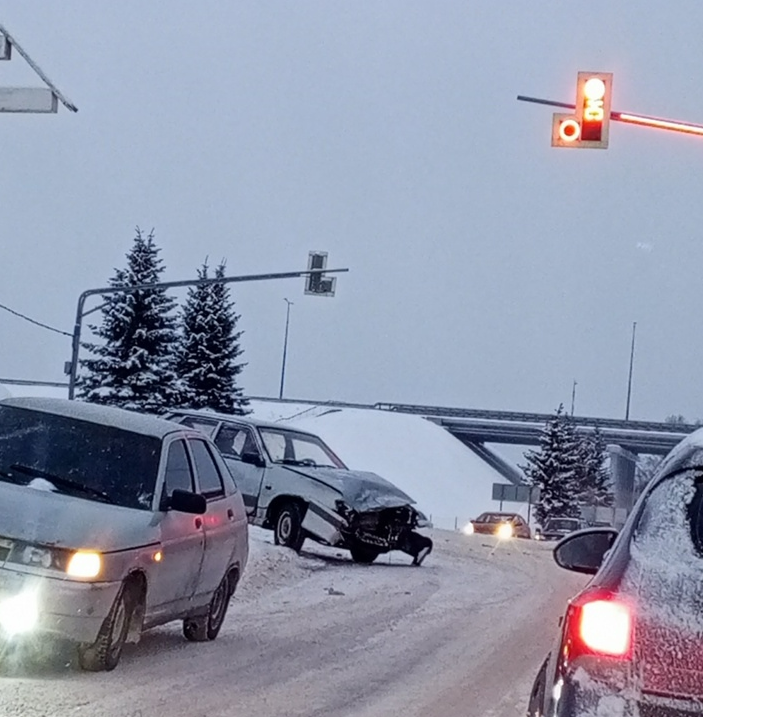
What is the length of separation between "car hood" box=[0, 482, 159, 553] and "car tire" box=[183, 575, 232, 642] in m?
1.26

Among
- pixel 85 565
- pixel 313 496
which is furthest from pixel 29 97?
pixel 313 496

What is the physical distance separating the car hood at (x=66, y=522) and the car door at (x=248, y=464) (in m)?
4.19

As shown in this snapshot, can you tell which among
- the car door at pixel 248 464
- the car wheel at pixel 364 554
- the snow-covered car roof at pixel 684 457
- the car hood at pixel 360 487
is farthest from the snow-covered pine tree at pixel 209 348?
the snow-covered car roof at pixel 684 457

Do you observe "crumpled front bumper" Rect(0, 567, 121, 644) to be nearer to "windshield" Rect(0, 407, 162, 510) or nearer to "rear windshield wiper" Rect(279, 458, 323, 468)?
"windshield" Rect(0, 407, 162, 510)

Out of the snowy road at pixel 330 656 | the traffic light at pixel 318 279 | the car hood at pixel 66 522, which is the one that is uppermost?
the traffic light at pixel 318 279

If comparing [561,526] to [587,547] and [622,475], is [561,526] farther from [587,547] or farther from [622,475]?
[587,547]

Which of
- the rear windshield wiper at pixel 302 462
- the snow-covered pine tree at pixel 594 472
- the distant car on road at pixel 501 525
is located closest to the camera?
the snow-covered pine tree at pixel 594 472

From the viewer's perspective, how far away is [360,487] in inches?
472

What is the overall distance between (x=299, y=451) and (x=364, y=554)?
158cm

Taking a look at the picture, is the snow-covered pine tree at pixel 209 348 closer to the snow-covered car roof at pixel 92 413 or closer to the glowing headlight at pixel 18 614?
the snow-covered car roof at pixel 92 413

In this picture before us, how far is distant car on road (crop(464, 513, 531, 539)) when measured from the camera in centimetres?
1094

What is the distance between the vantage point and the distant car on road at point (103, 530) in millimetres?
5848
